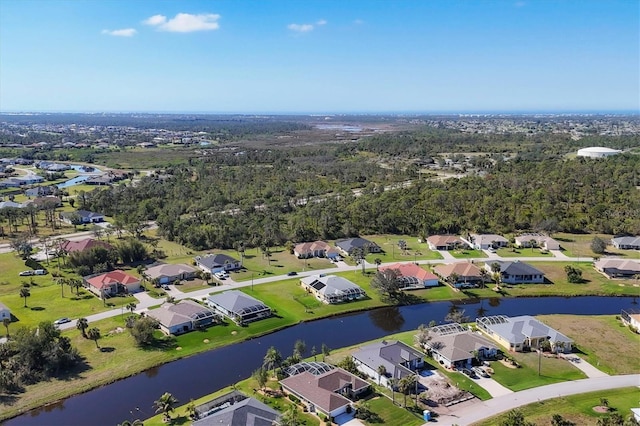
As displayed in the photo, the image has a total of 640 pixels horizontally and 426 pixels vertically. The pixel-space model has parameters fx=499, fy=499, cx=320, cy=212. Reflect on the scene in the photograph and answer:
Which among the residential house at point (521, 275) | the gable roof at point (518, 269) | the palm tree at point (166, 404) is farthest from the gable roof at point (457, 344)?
the palm tree at point (166, 404)

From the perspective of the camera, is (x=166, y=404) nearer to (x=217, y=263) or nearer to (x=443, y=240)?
(x=217, y=263)

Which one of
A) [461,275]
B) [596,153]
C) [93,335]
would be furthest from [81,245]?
[596,153]

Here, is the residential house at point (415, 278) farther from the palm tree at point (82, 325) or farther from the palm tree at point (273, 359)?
the palm tree at point (82, 325)

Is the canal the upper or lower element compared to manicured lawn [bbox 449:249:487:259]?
lower

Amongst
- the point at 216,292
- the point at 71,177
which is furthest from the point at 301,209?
the point at 71,177

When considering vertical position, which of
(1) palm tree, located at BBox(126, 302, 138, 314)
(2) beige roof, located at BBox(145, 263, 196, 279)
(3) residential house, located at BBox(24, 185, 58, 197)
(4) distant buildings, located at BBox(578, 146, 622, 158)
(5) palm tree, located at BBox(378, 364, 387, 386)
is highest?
(4) distant buildings, located at BBox(578, 146, 622, 158)

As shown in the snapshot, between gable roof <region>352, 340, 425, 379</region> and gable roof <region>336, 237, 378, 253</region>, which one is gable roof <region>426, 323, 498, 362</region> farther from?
gable roof <region>336, 237, 378, 253</region>

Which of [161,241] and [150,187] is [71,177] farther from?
[161,241]

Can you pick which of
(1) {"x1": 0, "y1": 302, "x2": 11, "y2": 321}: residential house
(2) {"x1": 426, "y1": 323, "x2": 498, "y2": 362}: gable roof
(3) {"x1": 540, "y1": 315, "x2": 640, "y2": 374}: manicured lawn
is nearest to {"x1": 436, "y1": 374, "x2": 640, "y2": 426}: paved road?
(3) {"x1": 540, "y1": 315, "x2": 640, "y2": 374}: manicured lawn
